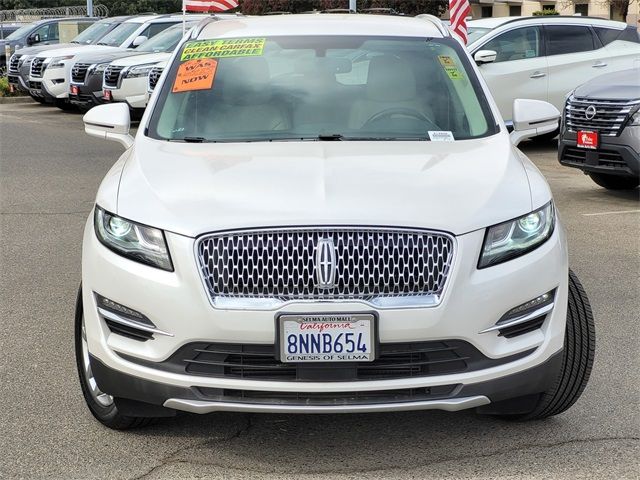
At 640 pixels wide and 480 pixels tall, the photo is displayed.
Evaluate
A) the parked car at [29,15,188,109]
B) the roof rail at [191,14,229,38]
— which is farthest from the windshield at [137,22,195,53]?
the roof rail at [191,14,229,38]

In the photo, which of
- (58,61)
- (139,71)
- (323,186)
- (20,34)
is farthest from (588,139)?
(20,34)

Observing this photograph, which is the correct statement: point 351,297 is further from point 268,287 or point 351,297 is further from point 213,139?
point 213,139

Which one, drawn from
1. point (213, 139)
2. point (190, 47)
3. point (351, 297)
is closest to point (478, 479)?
point (351, 297)

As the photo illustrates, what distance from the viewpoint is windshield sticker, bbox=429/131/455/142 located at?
5.00 metres

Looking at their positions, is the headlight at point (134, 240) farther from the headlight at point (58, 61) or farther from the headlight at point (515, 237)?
the headlight at point (58, 61)

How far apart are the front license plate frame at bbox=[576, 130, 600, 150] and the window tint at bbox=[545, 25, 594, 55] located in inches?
195

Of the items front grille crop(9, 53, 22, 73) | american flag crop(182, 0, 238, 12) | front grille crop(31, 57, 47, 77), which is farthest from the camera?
front grille crop(9, 53, 22, 73)

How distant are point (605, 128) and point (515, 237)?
6736 millimetres

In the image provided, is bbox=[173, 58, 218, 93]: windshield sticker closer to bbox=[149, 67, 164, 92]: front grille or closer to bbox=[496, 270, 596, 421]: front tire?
bbox=[496, 270, 596, 421]: front tire

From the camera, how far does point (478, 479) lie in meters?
4.07

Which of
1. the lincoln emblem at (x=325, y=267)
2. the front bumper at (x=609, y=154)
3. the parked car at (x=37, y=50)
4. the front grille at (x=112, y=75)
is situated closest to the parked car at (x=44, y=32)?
the parked car at (x=37, y=50)

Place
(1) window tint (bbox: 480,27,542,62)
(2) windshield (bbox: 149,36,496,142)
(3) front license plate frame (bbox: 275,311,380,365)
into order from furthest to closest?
(1) window tint (bbox: 480,27,542,62)
(2) windshield (bbox: 149,36,496,142)
(3) front license plate frame (bbox: 275,311,380,365)

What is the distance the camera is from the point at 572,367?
4.45 metres

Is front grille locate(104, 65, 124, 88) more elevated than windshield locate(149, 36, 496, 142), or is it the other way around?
windshield locate(149, 36, 496, 142)
